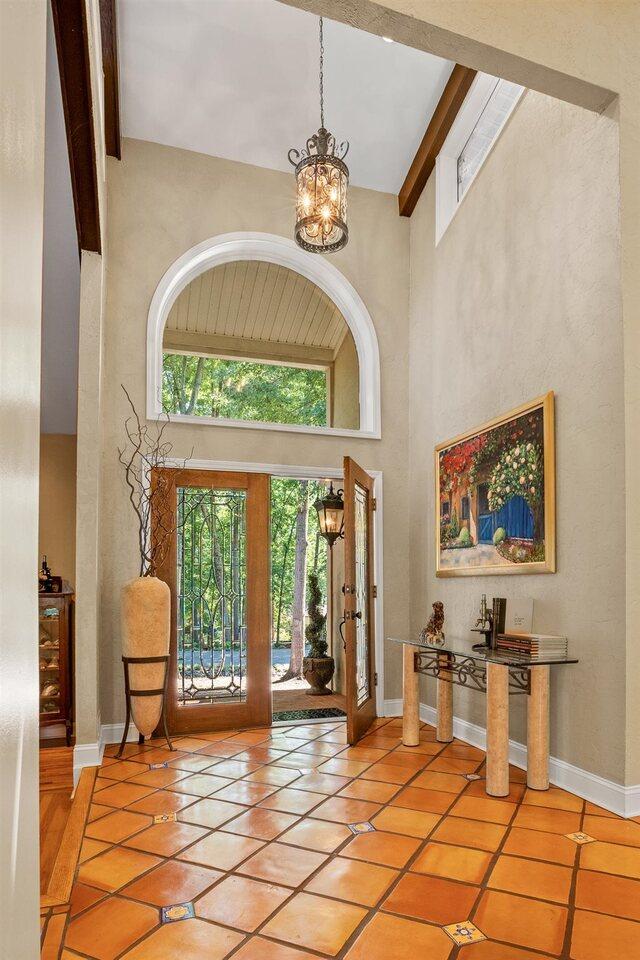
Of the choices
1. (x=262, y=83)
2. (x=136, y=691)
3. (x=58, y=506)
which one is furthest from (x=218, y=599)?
(x=262, y=83)

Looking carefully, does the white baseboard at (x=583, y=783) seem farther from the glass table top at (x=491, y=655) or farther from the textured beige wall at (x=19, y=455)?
the textured beige wall at (x=19, y=455)

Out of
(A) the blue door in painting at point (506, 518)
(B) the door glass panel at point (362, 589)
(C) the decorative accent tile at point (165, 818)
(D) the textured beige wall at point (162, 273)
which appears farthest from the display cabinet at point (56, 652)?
(A) the blue door in painting at point (506, 518)

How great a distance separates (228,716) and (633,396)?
382cm

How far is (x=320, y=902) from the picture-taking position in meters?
2.53

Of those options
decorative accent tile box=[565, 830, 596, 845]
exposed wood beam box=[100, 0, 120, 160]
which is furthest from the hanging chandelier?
decorative accent tile box=[565, 830, 596, 845]

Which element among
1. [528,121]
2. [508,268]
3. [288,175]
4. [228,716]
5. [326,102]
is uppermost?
[326,102]

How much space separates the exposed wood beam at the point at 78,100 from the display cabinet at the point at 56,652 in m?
2.71

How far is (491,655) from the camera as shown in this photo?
13.2 feet

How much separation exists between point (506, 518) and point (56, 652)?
11.1 ft

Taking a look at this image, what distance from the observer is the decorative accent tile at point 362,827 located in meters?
3.23

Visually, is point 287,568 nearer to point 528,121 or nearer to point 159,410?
point 159,410

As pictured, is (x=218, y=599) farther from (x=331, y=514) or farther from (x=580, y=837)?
(x=580, y=837)

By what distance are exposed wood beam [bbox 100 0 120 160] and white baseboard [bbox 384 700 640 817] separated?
5244mm

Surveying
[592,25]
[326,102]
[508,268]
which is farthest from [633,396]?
[326,102]
